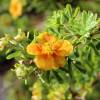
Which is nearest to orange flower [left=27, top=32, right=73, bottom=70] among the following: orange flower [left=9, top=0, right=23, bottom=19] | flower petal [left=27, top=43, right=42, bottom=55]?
flower petal [left=27, top=43, right=42, bottom=55]

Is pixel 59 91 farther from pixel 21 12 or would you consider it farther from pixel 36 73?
pixel 21 12

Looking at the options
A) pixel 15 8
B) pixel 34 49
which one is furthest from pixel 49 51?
pixel 15 8

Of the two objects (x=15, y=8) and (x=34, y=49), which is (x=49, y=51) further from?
(x=15, y=8)

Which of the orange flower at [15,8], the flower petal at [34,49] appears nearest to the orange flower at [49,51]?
the flower petal at [34,49]

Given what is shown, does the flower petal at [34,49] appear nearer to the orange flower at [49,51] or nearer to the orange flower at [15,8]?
the orange flower at [49,51]

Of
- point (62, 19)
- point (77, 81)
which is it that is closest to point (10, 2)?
point (77, 81)

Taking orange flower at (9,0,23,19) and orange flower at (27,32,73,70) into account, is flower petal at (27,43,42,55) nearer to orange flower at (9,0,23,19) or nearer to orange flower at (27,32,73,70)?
orange flower at (27,32,73,70)
